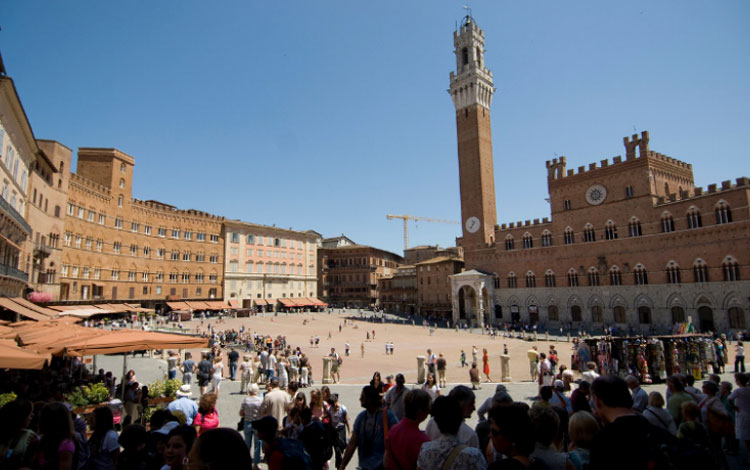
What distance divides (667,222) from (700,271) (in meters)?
4.73


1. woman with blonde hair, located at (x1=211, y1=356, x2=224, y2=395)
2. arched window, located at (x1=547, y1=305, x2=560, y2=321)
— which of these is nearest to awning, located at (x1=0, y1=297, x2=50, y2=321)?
woman with blonde hair, located at (x1=211, y1=356, x2=224, y2=395)

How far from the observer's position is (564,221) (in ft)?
137

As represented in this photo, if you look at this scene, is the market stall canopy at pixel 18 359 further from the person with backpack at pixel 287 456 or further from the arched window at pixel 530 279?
the arched window at pixel 530 279

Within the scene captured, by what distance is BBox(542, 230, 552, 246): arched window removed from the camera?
4303 centimetres

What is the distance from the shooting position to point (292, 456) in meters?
3.09

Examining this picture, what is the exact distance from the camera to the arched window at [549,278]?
139 ft

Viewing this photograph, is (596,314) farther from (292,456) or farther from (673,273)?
(292,456)

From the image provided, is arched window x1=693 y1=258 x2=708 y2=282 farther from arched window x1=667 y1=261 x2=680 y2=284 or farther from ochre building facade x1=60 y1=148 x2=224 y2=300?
ochre building facade x1=60 y1=148 x2=224 y2=300

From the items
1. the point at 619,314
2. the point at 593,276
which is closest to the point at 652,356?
the point at 619,314

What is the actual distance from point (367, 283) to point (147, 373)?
175ft

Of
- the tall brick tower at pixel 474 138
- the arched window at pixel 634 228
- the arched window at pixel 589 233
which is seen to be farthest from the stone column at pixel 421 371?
the tall brick tower at pixel 474 138

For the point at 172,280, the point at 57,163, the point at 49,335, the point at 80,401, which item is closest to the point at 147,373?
the point at 49,335

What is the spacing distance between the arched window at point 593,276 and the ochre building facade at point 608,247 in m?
0.10

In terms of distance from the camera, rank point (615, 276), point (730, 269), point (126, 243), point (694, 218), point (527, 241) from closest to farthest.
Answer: point (730, 269)
point (694, 218)
point (615, 276)
point (126, 243)
point (527, 241)
